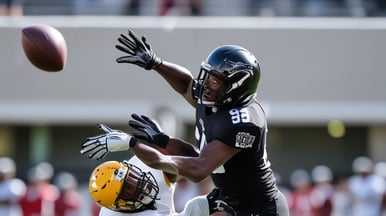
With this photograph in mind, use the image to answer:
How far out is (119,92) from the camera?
13.2 meters

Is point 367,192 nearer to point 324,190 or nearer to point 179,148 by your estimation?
point 324,190

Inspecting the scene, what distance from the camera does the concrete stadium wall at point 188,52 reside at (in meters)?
13.1

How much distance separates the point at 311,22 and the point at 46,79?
3.70 meters

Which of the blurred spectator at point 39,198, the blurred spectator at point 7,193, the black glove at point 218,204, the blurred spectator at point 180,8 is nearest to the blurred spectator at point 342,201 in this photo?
the blurred spectator at point 39,198

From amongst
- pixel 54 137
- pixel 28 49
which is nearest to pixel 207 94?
pixel 28 49

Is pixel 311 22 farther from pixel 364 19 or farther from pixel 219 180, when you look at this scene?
pixel 219 180

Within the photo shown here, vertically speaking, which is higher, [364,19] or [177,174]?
[364,19]

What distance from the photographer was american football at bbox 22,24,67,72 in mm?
5336

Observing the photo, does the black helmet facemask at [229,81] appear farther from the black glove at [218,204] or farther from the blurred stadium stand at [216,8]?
the blurred stadium stand at [216,8]

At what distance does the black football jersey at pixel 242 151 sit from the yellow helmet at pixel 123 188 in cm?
33

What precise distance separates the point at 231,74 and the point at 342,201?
23.1ft

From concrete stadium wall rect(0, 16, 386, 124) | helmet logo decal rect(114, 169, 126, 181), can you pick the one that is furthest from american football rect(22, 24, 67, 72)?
concrete stadium wall rect(0, 16, 386, 124)

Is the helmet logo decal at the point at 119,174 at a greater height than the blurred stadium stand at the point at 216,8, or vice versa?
the blurred stadium stand at the point at 216,8

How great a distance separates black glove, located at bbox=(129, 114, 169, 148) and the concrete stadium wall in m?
8.33
